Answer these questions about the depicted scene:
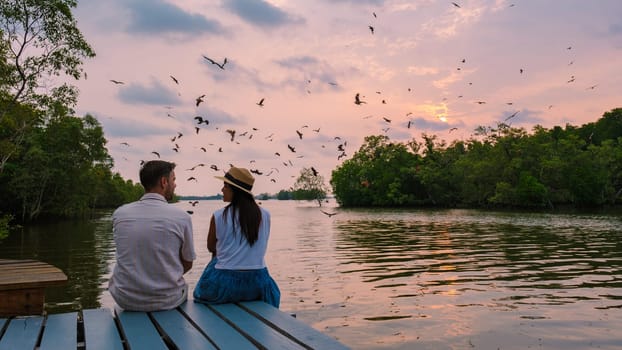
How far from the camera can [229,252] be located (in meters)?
5.10

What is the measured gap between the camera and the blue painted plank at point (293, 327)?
3252 millimetres

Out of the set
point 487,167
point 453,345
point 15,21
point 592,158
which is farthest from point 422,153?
point 453,345

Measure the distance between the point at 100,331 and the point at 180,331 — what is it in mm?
597

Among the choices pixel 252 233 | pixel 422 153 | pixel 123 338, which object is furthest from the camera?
pixel 422 153

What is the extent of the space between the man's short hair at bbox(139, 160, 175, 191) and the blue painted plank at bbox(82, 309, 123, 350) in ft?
3.67

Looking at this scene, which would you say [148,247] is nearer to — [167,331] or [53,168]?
[167,331]

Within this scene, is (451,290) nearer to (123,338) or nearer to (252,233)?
(252,233)

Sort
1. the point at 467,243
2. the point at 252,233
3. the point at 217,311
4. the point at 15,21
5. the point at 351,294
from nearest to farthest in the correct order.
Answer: the point at 217,311
the point at 252,233
the point at 351,294
the point at 15,21
the point at 467,243

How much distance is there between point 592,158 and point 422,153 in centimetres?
3626

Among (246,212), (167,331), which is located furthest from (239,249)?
(167,331)

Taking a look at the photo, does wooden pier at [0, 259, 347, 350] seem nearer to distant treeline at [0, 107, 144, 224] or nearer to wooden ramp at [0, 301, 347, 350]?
wooden ramp at [0, 301, 347, 350]

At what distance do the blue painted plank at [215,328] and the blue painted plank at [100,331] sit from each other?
0.60 m

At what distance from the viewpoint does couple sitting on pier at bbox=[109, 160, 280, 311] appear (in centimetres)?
434

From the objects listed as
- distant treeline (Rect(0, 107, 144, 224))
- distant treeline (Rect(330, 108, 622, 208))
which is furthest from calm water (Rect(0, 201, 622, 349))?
distant treeline (Rect(330, 108, 622, 208))
